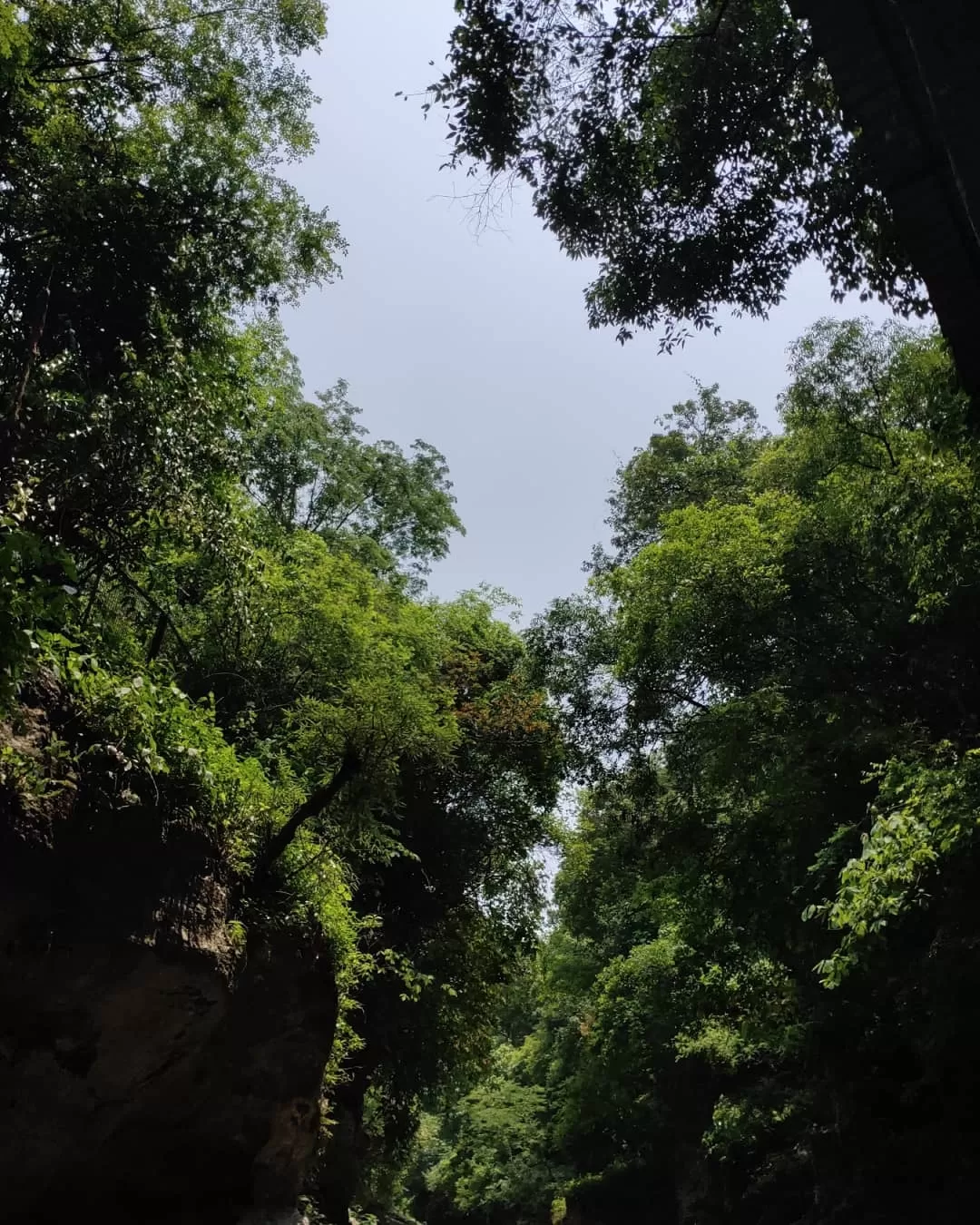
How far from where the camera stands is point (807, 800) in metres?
10.3

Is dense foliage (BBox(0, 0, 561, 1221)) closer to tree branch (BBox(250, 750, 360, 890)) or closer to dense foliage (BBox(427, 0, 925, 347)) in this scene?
tree branch (BBox(250, 750, 360, 890))

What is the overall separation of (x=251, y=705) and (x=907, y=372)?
1029 centimetres

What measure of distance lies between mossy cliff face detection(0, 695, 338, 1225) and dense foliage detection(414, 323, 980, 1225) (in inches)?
208

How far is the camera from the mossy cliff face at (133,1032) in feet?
17.6

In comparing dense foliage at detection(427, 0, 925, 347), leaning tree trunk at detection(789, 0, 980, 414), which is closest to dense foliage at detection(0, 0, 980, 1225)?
dense foliage at detection(427, 0, 925, 347)

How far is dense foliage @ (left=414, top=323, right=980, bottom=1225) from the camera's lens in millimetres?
8172

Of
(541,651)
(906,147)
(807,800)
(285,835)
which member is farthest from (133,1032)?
(541,651)

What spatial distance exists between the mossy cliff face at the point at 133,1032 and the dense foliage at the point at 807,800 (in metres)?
5.29

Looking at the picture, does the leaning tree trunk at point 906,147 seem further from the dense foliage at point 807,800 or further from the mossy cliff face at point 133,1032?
the mossy cliff face at point 133,1032

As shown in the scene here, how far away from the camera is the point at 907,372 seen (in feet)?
36.5

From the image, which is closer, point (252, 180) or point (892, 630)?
point (252, 180)

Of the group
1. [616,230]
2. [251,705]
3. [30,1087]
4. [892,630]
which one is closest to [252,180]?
[616,230]

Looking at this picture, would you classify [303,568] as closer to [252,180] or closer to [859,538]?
[252,180]

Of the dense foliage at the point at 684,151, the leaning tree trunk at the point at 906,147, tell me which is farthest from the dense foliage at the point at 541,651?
the leaning tree trunk at the point at 906,147
